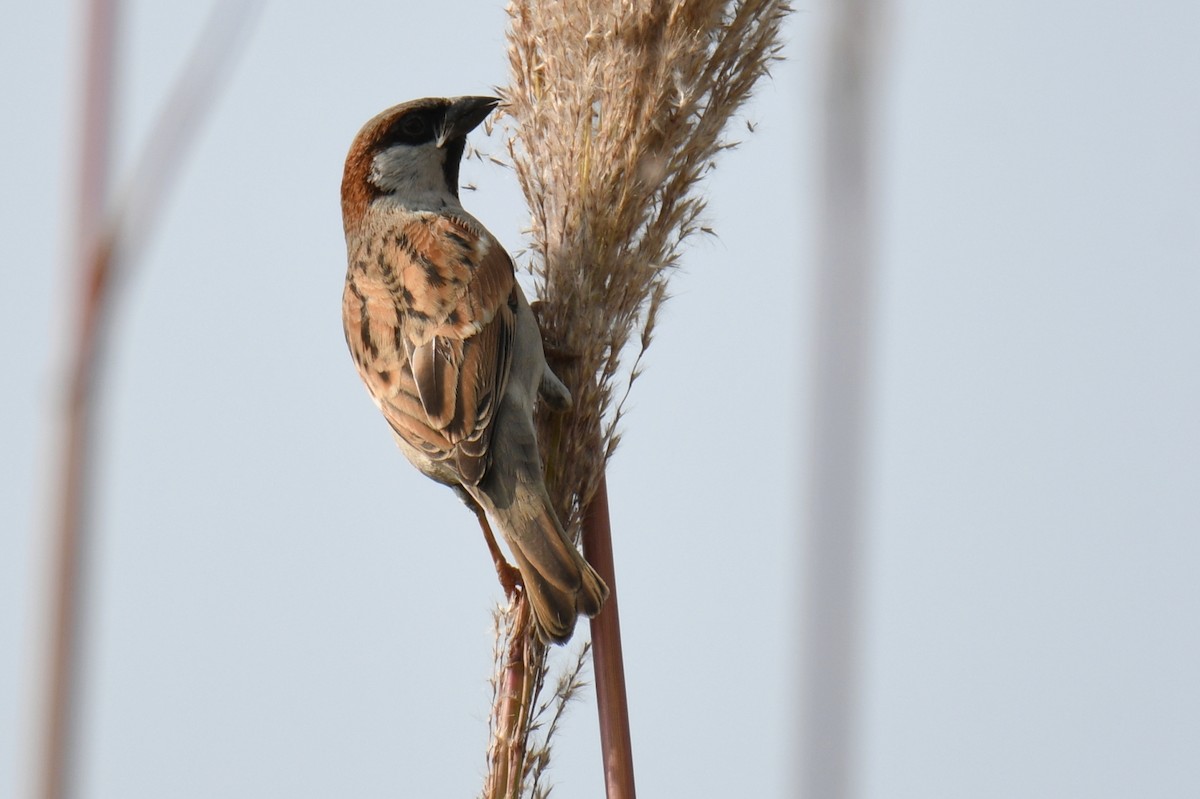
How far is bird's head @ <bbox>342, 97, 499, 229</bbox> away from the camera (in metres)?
3.77

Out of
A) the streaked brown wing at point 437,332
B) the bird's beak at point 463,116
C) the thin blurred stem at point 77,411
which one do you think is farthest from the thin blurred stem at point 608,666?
the bird's beak at point 463,116

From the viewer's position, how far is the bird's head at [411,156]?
3.77m

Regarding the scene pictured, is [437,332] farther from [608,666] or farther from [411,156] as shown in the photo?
[608,666]

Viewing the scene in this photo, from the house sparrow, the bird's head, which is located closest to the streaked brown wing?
the house sparrow

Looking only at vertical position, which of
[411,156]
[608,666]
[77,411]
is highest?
[411,156]

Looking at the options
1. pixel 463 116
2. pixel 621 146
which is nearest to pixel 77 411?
pixel 621 146

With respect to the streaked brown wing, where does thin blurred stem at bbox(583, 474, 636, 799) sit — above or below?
below

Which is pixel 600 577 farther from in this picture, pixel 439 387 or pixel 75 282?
pixel 75 282

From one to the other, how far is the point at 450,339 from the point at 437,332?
62mm

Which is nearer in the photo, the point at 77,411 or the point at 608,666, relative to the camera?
the point at 77,411

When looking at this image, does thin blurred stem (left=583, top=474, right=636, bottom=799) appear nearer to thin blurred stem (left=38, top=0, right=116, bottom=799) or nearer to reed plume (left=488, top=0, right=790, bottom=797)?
reed plume (left=488, top=0, right=790, bottom=797)

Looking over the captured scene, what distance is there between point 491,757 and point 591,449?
62 cm

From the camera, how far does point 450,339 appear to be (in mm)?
3287

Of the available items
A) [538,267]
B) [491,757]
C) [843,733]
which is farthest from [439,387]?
[843,733]
